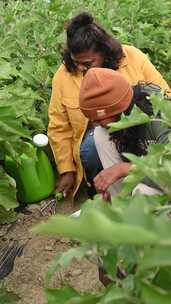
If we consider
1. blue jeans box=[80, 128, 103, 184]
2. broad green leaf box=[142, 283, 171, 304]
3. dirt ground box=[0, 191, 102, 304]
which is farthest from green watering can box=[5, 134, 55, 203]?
broad green leaf box=[142, 283, 171, 304]

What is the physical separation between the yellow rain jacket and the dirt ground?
34 cm

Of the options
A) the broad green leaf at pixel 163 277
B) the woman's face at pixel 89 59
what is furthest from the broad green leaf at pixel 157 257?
the woman's face at pixel 89 59

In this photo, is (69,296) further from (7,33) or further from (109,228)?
(7,33)

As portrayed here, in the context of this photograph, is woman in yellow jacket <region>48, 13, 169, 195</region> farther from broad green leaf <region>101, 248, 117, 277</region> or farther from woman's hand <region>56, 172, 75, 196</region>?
broad green leaf <region>101, 248, 117, 277</region>

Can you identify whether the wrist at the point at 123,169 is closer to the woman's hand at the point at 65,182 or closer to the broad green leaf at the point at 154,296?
the woman's hand at the point at 65,182

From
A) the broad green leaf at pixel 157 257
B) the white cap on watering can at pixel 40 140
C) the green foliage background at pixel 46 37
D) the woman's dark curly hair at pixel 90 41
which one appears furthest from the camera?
the green foliage background at pixel 46 37

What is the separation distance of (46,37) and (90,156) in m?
1.15

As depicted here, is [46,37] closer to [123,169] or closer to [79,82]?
[79,82]

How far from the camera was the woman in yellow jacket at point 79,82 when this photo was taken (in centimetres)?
339

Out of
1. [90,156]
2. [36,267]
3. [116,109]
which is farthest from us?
[90,156]

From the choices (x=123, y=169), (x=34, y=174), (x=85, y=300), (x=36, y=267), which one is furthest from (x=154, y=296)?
(x=34, y=174)

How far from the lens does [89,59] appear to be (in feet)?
11.0

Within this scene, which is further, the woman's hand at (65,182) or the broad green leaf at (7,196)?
the woman's hand at (65,182)

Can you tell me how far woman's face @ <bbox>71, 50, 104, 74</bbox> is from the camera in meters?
3.35
